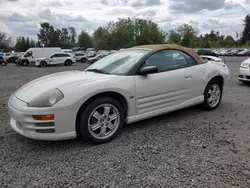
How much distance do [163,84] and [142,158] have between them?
143cm

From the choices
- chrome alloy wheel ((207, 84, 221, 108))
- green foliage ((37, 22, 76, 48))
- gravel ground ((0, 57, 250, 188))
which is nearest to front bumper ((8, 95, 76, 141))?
gravel ground ((0, 57, 250, 188))

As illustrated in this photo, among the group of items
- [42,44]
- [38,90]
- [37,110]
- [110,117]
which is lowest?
[110,117]

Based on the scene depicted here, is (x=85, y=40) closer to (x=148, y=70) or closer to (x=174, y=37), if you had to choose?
(x=174, y=37)

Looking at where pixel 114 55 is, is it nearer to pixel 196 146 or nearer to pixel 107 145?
pixel 107 145

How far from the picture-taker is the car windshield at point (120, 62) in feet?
12.2

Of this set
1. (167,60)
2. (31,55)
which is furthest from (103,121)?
(31,55)

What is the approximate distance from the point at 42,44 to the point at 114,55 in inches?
3031

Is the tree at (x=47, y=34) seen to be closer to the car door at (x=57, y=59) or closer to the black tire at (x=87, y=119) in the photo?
the car door at (x=57, y=59)

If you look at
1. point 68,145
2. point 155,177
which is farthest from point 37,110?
point 155,177

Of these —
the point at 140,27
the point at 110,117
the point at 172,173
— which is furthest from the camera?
the point at 140,27

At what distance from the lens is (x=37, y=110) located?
2.90m

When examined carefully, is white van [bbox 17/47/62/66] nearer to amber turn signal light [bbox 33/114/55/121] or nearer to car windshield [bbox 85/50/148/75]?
car windshield [bbox 85/50/148/75]

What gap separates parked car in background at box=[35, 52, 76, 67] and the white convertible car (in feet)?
70.9

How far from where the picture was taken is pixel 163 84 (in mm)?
3844
